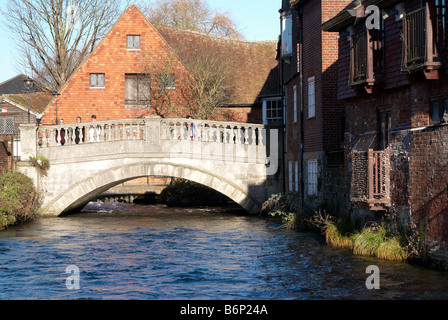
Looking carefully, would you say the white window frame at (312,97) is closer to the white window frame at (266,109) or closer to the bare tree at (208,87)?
the white window frame at (266,109)

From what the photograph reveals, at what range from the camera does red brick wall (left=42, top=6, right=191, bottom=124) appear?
1368 inches

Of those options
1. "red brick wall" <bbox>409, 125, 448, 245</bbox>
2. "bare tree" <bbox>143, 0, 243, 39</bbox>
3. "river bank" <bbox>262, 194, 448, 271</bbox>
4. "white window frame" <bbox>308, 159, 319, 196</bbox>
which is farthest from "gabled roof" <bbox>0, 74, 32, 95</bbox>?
"red brick wall" <bbox>409, 125, 448, 245</bbox>

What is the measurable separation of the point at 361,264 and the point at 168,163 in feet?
40.9

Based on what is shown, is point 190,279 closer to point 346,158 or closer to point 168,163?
point 346,158

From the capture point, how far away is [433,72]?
1367 cm

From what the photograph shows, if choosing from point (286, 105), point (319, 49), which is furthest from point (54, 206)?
point (319, 49)

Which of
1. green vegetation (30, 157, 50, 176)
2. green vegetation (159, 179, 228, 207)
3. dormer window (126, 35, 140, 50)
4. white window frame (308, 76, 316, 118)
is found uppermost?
dormer window (126, 35, 140, 50)

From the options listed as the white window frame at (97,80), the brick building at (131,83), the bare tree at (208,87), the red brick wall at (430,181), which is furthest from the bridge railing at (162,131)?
Result: the red brick wall at (430,181)

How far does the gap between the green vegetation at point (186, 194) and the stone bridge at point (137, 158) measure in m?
6.56

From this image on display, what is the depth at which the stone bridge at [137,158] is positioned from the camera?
2567cm

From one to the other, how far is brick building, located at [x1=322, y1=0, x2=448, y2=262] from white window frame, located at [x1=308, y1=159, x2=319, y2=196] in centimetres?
393

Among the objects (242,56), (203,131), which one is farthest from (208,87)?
(203,131)

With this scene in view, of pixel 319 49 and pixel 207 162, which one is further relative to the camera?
pixel 207 162

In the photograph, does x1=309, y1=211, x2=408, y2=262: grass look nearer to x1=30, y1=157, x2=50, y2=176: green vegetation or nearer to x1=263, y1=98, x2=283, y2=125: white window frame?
x1=30, y1=157, x2=50, y2=176: green vegetation
